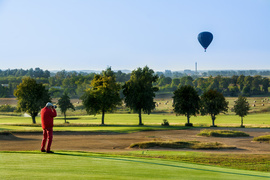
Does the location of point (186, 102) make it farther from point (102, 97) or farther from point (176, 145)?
point (176, 145)

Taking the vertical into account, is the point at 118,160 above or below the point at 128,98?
below

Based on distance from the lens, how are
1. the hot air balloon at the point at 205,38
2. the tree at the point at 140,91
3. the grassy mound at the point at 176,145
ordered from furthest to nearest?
the hot air balloon at the point at 205,38 < the tree at the point at 140,91 < the grassy mound at the point at 176,145

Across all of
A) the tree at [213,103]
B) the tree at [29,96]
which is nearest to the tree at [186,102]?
the tree at [213,103]

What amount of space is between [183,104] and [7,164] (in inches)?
1899

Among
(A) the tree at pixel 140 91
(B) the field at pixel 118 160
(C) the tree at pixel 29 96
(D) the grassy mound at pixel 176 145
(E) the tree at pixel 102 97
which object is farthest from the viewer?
(A) the tree at pixel 140 91

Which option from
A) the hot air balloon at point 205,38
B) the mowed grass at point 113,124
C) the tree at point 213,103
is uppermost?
the hot air balloon at point 205,38

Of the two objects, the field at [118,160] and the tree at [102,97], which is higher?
the tree at [102,97]

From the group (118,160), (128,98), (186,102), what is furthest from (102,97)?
(118,160)

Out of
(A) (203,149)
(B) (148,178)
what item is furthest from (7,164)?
(A) (203,149)

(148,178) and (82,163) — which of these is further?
(82,163)

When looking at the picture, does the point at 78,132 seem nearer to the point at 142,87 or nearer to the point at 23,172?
the point at 142,87

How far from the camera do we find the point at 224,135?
43312 millimetres

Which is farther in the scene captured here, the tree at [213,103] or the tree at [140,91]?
the tree at [140,91]

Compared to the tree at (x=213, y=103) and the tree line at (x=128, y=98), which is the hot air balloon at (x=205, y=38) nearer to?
the tree line at (x=128, y=98)
